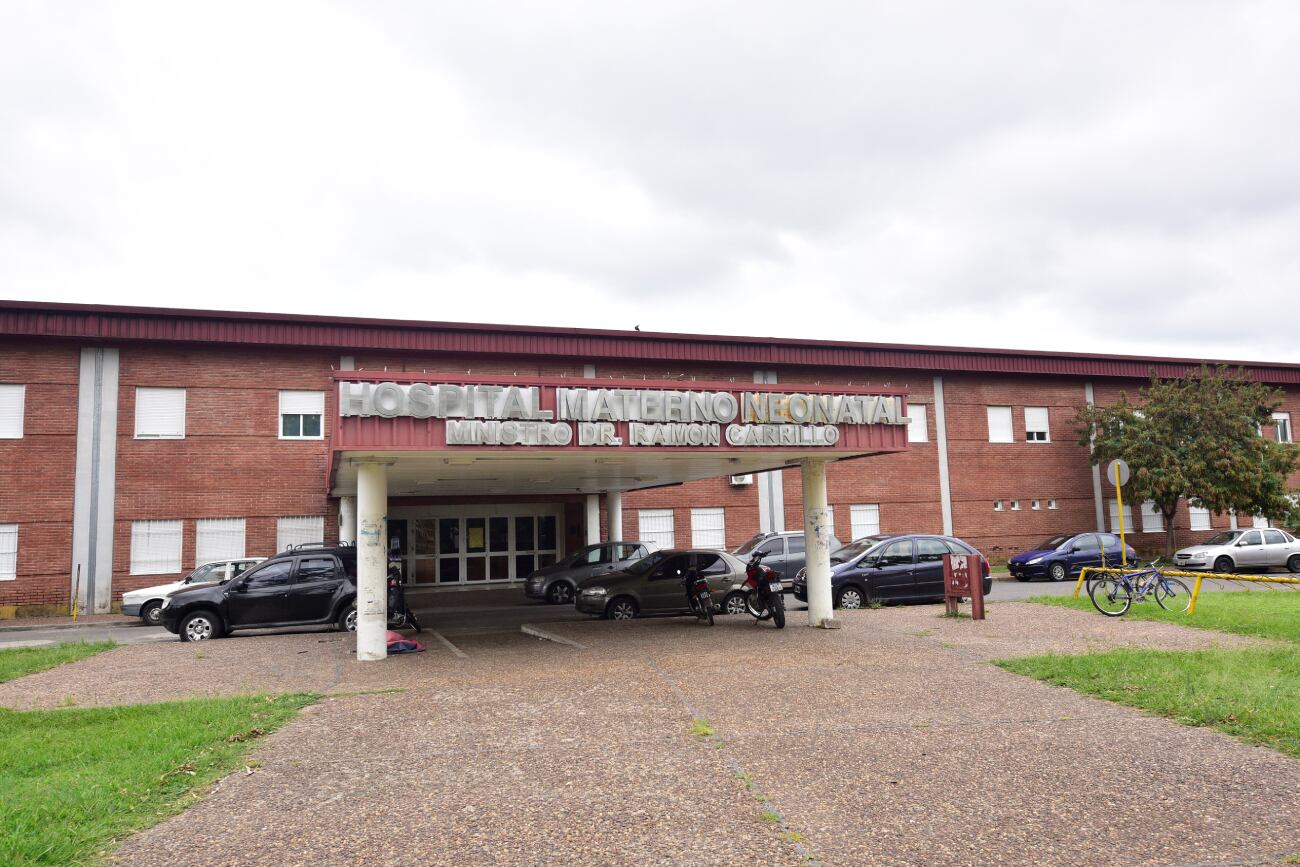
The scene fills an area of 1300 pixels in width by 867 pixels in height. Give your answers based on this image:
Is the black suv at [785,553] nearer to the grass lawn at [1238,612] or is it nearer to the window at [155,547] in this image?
the grass lawn at [1238,612]

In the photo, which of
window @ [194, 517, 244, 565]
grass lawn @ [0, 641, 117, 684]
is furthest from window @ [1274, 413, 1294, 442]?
grass lawn @ [0, 641, 117, 684]

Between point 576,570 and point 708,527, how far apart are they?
8.30 meters

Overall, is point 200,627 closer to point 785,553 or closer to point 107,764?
point 107,764

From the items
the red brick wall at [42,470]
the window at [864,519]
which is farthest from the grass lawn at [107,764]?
the window at [864,519]

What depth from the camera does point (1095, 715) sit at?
25.6ft

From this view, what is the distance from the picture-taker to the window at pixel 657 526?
28.3 metres

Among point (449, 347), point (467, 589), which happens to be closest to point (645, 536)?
point (467, 589)

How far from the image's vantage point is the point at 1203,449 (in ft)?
96.0

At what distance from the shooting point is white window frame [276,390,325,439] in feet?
81.0

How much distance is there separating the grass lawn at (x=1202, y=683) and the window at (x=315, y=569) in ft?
36.5

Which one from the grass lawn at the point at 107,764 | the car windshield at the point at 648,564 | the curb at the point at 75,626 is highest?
the car windshield at the point at 648,564

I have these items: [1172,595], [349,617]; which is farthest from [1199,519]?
[349,617]

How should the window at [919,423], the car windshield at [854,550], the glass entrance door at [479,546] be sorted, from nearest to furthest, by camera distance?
the car windshield at [854,550]
the glass entrance door at [479,546]
the window at [919,423]

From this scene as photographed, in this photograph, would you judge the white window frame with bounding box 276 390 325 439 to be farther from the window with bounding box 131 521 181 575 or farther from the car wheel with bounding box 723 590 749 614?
the car wheel with bounding box 723 590 749 614
